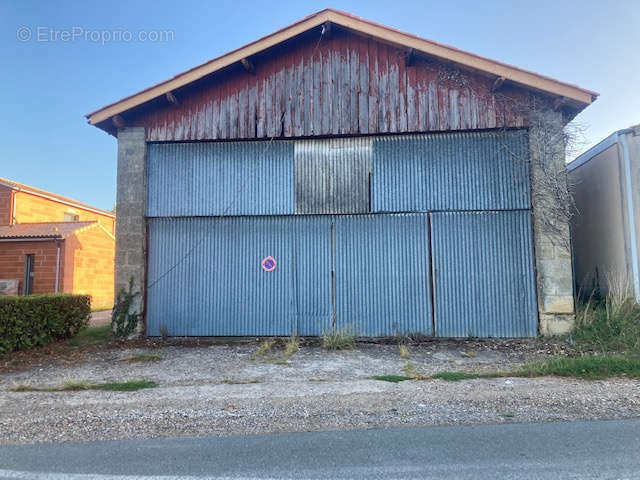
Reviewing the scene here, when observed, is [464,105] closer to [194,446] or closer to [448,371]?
[448,371]

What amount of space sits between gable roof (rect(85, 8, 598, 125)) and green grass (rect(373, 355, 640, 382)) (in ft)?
18.0

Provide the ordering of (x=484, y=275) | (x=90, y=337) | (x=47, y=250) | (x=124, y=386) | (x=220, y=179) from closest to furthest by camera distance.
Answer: (x=124, y=386) < (x=484, y=275) < (x=220, y=179) < (x=90, y=337) < (x=47, y=250)

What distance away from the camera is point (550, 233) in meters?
Result: 8.88

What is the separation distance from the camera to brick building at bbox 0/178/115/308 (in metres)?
17.1

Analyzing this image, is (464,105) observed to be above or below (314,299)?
above

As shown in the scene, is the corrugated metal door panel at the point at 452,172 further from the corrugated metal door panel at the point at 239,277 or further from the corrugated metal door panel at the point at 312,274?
the corrugated metal door panel at the point at 239,277

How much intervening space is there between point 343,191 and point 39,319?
732cm

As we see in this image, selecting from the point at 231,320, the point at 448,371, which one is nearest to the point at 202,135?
the point at 231,320

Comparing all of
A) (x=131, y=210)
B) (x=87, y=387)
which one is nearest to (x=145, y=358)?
(x=87, y=387)

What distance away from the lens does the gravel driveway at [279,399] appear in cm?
440

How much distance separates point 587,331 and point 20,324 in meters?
11.8

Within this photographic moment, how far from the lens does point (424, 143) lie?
30.8ft

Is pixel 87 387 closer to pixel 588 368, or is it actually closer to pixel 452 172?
pixel 588 368

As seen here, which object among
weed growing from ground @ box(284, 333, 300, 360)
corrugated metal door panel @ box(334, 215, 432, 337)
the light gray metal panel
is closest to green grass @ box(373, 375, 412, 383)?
weed growing from ground @ box(284, 333, 300, 360)
